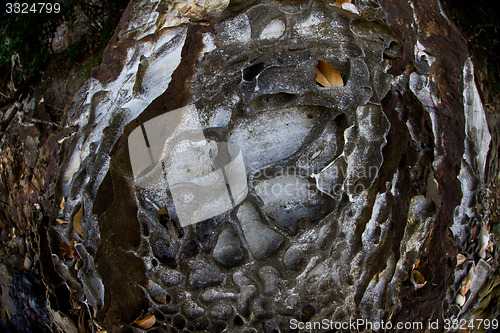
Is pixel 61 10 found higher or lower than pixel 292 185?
higher

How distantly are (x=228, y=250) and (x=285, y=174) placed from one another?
0.66 feet

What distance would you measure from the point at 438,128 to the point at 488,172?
23cm

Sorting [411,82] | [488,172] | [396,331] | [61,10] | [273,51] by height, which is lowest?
[396,331]

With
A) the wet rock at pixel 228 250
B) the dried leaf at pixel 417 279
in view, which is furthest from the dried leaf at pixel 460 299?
the wet rock at pixel 228 250

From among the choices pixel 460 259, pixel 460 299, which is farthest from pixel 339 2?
pixel 460 299

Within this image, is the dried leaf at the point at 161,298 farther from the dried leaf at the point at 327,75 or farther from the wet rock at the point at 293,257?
the dried leaf at the point at 327,75

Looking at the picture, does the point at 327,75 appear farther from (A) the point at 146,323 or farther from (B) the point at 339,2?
(A) the point at 146,323

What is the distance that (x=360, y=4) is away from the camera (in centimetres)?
89

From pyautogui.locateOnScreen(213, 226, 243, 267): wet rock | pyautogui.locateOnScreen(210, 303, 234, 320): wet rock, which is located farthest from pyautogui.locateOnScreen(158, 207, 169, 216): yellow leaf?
pyautogui.locateOnScreen(210, 303, 234, 320): wet rock

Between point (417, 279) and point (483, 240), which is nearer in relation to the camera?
point (417, 279)

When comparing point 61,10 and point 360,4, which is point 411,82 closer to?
point 360,4

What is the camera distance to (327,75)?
0.87 metres

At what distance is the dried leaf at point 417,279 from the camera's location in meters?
0.89

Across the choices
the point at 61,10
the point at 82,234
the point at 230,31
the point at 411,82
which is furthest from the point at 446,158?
the point at 61,10
